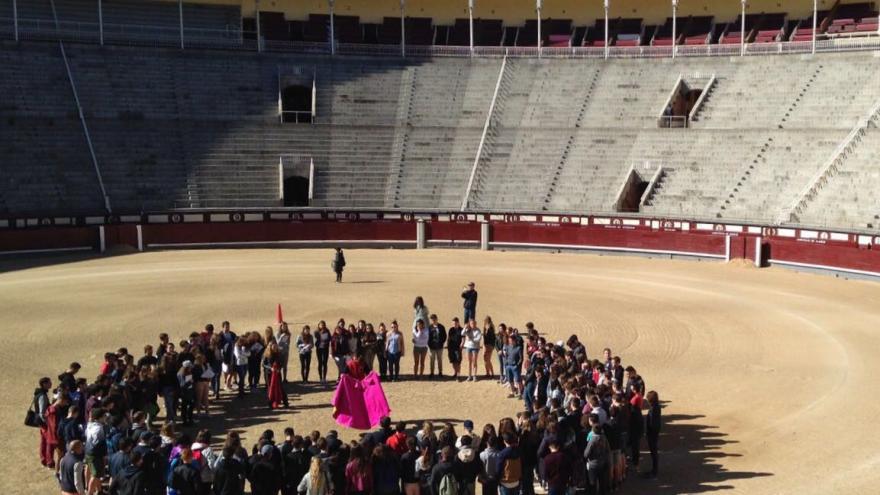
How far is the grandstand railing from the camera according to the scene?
48.4 meters

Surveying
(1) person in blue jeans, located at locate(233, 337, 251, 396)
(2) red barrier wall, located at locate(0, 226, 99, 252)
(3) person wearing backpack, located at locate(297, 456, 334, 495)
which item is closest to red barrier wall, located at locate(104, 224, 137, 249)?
(2) red barrier wall, located at locate(0, 226, 99, 252)

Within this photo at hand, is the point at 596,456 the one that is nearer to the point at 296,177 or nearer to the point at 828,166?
the point at 828,166

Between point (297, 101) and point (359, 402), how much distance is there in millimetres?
37922

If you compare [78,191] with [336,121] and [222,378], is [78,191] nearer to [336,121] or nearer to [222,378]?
[336,121]

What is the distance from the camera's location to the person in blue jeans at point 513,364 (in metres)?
18.4

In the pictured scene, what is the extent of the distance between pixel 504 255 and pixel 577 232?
151 inches

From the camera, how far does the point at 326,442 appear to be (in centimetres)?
1225

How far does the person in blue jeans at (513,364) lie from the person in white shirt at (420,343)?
208 centimetres

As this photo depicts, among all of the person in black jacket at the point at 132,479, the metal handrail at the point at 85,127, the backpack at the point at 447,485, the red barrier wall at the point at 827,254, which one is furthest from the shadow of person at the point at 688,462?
the metal handrail at the point at 85,127

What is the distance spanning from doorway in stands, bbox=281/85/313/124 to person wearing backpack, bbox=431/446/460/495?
39980mm

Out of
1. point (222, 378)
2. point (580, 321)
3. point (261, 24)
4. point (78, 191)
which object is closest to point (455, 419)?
point (222, 378)

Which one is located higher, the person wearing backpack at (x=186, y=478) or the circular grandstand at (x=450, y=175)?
the circular grandstand at (x=450, y=175)

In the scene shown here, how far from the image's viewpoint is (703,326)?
25.2 metres

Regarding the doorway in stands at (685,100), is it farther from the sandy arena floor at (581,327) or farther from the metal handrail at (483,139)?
the sandy arena floor at (581,327)
